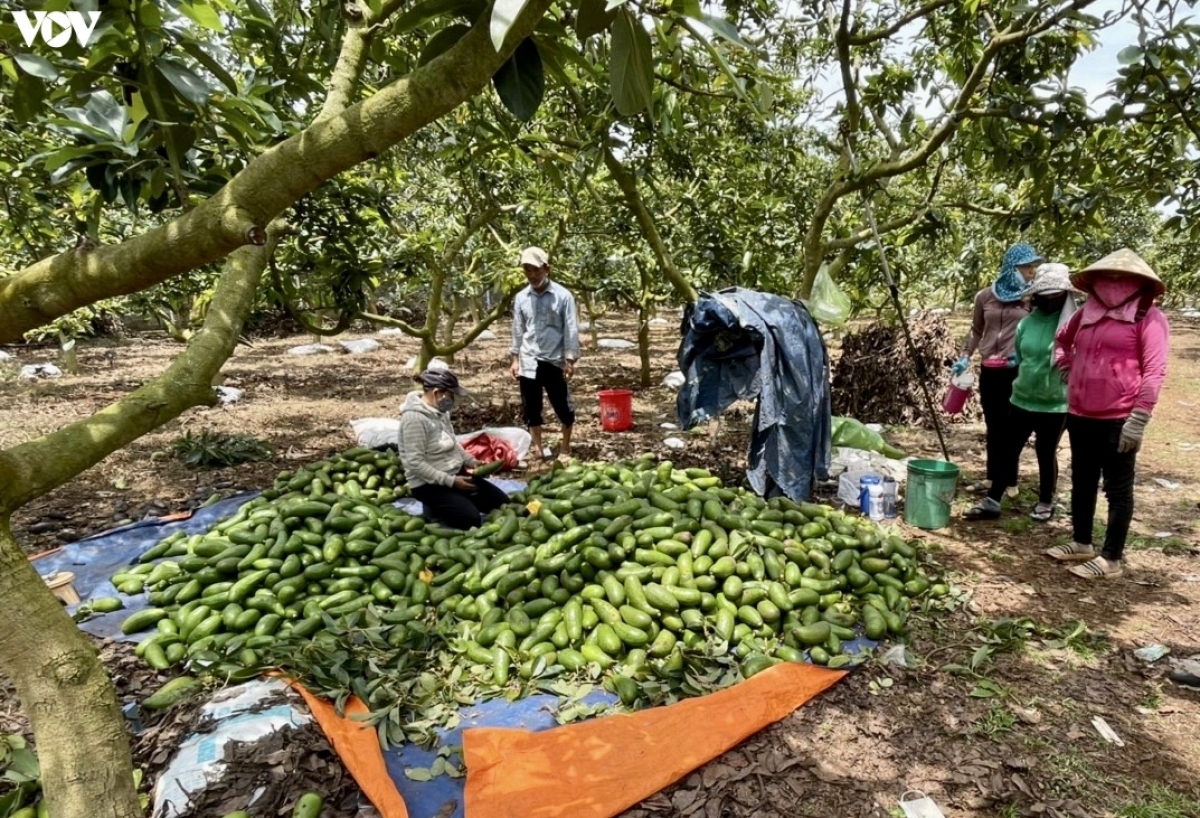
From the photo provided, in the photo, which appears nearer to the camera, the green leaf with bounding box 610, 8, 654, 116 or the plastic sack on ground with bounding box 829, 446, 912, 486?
the green leaf with bounding box 610, 8, 654, 116

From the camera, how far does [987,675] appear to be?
3158 mm

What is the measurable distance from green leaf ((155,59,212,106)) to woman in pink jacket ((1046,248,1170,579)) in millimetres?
→ 4360

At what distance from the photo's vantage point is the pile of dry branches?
331 inches

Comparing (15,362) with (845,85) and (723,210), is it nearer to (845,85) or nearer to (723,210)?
(723,210)

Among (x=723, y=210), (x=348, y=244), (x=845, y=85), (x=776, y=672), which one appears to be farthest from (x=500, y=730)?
(x=723, y=210)

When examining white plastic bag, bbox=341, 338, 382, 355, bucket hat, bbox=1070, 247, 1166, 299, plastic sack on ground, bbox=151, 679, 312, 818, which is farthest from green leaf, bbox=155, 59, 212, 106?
white plastic bag, bbox=341, 338, 382, 355

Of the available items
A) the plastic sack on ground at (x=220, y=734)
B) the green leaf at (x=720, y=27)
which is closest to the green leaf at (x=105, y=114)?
the green leaf at (x=720, y=27)

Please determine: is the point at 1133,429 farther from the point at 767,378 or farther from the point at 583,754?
the point at 583,754

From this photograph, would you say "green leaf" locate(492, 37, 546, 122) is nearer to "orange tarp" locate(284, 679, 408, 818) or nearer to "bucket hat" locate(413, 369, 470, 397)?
"orange tarp" locate(284, 679, 408, 818)

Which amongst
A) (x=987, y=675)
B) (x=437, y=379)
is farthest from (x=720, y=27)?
(x=437, y=379)

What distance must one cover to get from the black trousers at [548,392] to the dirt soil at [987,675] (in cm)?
57

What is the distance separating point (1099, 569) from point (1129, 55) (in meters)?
2.92

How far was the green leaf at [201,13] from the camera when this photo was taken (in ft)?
5.21

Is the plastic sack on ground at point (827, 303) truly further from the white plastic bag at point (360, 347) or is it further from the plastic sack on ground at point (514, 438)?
the white plastic bag at point (360, 347)
